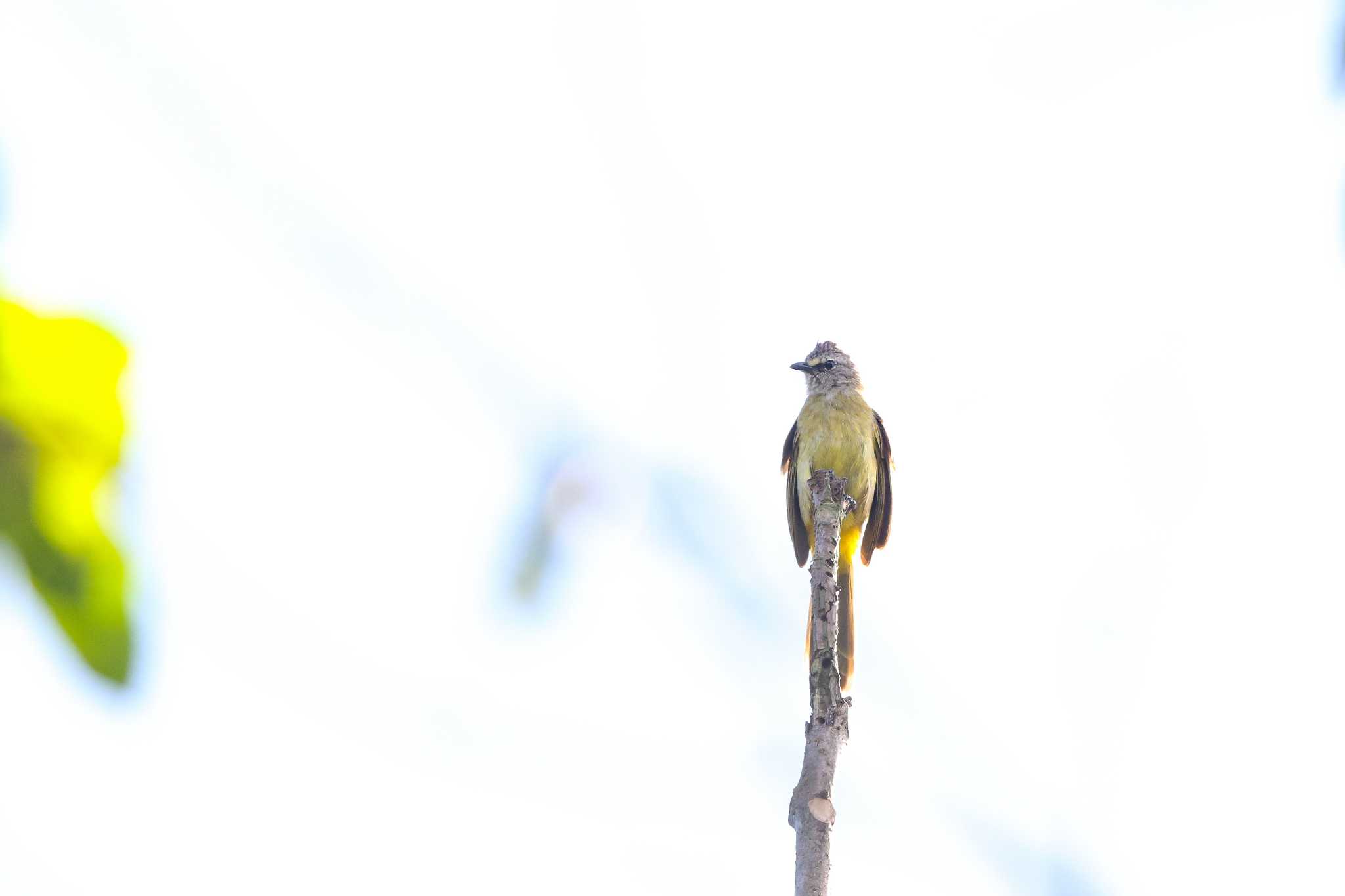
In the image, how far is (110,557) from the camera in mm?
735

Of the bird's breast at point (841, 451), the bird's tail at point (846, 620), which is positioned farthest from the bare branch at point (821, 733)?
the bird's breast at point (841, 451)

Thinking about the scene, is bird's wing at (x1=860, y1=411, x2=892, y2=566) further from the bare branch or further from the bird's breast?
the bare branch

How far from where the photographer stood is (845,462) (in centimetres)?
953

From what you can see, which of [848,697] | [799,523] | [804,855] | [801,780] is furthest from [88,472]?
[799,523]

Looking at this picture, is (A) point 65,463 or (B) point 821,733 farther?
(B) point 821,733

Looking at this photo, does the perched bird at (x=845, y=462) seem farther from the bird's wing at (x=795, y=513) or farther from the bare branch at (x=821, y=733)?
the bare branch at (x=821, y=733)

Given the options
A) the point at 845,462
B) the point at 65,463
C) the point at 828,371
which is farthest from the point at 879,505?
the point at 65,463

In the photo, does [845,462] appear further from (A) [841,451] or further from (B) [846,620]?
(B) [846,620]

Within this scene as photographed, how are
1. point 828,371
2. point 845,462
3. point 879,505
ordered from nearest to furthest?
point 845,462, point 879,505, point 828,371

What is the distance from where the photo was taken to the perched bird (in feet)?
31.3

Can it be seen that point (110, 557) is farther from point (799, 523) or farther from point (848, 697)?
point (799, 523)

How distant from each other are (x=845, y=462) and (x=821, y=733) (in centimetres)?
622

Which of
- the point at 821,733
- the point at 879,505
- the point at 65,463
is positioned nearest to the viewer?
the point at 65,463

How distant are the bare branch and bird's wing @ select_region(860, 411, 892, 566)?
5138 mm
